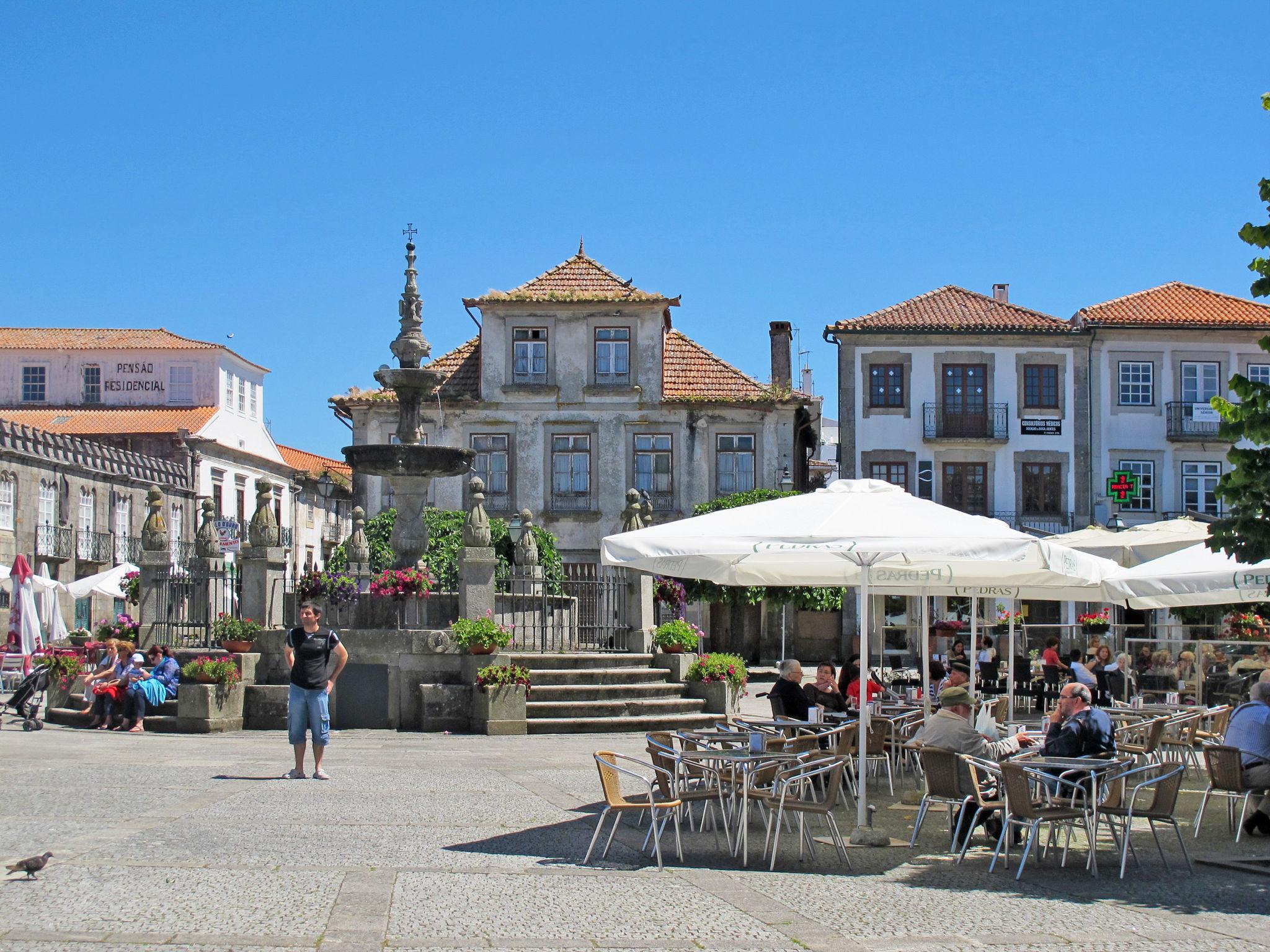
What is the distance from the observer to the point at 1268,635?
68.0 ft

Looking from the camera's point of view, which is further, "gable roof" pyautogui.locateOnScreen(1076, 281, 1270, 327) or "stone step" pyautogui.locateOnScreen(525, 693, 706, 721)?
"gable roof" pyautogui.locateOnScreen(1076, 281, 1270, 327)

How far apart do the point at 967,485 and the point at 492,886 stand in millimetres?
35128

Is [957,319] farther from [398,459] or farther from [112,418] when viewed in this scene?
[112,418]

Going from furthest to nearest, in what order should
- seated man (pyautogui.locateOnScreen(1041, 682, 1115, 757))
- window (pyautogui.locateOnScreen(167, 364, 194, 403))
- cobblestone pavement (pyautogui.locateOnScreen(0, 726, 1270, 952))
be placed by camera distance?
window (pyautogui.locateOnScreen(167, 364, 194, 403)), seated man (pyautogui.locateOnScreen(1041, 682, 1115, 757)), cobblestone pavement (pyautogui.locateOnScreen(0, 726, 1270, 952))

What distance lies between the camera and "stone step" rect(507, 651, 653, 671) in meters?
18.4

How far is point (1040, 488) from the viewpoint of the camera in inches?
1630

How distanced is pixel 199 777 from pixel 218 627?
5.76 metres

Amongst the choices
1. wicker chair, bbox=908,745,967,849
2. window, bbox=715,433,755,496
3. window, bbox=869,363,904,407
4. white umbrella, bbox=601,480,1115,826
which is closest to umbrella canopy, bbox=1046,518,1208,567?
white umbrella, bbox=601,480,1115,826

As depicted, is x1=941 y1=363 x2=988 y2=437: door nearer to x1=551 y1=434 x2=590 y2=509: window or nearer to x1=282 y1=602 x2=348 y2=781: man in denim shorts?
x1=551 y1=434 x2=590 y2=509: window

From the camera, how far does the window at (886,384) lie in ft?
136

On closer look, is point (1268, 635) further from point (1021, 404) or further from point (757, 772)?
point (1021, 404)

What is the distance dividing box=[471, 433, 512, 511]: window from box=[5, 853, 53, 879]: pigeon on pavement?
3219cm

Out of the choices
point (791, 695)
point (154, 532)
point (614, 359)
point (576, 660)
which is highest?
point (614, 359)

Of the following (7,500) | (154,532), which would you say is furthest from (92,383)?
(154,532)
